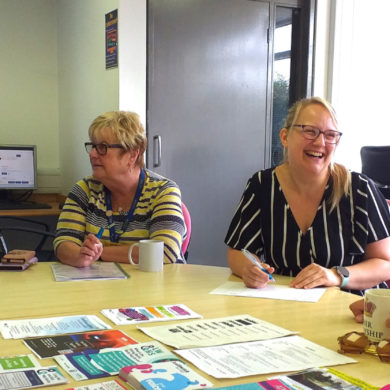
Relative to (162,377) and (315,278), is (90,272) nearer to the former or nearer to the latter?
(315,278)

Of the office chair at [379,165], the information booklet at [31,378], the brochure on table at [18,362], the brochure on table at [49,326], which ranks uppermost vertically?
the office chair at [379,165]

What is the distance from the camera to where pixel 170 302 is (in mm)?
1515

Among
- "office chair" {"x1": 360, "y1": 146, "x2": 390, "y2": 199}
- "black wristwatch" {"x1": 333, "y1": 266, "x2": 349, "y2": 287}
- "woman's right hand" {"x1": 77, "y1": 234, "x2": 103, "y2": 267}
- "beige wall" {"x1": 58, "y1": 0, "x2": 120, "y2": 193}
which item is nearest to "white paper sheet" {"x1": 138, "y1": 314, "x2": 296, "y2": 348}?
"black wristwatch" {"x1": 333, "y1": 266, "x2": 349, "y2": 287}

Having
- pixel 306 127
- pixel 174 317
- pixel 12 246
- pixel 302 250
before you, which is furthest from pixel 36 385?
pixel 12 246

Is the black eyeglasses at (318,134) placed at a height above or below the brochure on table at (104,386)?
above

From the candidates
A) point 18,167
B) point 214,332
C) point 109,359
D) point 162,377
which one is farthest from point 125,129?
point 18,167

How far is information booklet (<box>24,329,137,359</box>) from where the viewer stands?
1120 mm

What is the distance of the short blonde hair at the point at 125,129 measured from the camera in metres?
2.22

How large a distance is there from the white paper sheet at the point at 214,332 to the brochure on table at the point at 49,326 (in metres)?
0.12

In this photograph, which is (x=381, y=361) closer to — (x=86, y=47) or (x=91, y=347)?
Answer: (x=91, y=347)

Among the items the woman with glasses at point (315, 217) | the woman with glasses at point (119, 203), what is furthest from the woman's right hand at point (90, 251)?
the woman with glasses at point (315, 217)

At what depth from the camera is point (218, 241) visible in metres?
3.92

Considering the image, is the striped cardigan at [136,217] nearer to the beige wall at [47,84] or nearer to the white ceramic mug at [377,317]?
the white ceramic mug at [377,317]

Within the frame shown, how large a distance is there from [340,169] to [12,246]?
8.21 ft
